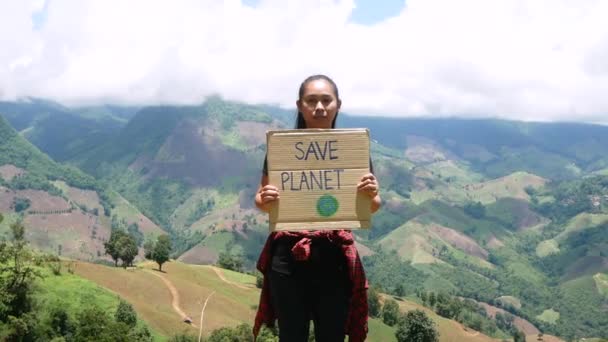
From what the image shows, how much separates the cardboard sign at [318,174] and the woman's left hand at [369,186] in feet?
0.24

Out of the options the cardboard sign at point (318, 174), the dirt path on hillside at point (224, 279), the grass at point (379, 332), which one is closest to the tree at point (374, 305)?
the grass at point (379, 332)

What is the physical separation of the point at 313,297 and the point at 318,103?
2.27m

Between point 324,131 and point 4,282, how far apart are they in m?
65.1

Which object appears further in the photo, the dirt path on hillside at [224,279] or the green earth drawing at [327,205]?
the dirt path on hillside at [224,279]

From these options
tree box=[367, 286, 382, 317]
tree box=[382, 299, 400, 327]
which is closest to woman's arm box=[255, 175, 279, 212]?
tree box=[382, 299, 400, 327]

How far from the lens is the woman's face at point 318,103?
7352 mm

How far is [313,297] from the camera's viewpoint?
23.3ft

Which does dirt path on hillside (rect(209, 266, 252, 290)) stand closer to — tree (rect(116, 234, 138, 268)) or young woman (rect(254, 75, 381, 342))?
tree (rect(116, 234, 138, 268))

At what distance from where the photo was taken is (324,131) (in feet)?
23.9

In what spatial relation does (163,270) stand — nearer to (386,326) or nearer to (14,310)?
(386,326)

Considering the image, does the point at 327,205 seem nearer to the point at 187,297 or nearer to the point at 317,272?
the point at 317,272

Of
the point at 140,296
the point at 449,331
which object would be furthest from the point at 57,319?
the point at 449,331

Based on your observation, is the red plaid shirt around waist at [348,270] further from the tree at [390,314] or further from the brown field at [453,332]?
the brown field at [453,332]

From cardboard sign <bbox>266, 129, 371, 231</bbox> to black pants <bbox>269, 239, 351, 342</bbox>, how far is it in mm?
543
